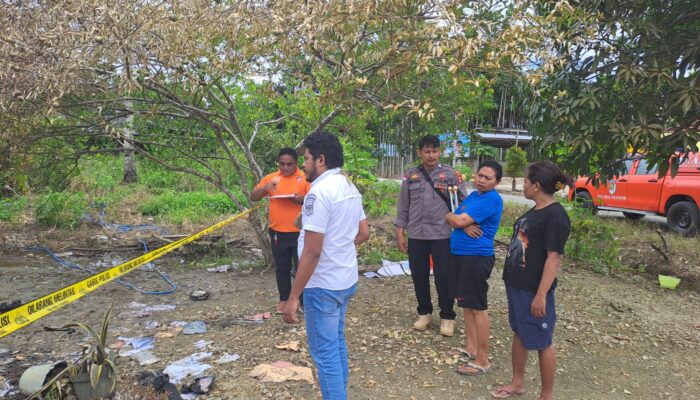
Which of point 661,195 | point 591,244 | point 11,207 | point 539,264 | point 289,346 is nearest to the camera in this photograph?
point 539,264

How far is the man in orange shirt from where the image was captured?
4539 millimetres

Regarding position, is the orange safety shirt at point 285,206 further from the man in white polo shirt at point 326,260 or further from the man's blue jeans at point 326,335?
the man's blue jeans at point 326,335

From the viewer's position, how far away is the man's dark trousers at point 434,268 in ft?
13.5

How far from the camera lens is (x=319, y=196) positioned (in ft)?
8.41

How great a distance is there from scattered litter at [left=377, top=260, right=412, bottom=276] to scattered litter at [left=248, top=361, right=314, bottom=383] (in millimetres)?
2791

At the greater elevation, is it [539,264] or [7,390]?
[539,264]

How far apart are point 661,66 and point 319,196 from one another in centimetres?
329

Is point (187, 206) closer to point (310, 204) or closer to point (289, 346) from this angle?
point (289, 346)

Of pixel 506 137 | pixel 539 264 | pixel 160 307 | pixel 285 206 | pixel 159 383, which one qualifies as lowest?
pixel 160 307

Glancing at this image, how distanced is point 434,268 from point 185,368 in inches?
83.9

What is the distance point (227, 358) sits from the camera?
3727mm

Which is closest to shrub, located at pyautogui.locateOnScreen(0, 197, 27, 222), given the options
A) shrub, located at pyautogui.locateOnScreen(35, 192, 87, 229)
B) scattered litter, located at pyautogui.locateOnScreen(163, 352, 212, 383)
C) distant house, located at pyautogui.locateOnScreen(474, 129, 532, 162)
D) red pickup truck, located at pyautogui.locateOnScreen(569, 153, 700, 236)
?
shrub, located at pyautogui.locateOnScreen(35, 192, 87, 229)

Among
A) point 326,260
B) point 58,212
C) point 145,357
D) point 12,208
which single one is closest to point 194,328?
point 145,357

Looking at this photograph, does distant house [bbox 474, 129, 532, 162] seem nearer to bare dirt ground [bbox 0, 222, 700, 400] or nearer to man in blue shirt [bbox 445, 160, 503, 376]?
bare dirt ground [bbox 0, 222, 700, 400]
